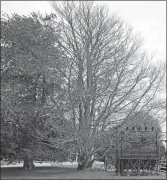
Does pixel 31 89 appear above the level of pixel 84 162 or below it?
above

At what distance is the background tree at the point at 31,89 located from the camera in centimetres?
2019

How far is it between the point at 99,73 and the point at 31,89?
17.8ft

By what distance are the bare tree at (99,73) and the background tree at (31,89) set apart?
1015 millimetres

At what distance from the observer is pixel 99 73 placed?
21047 millimetres

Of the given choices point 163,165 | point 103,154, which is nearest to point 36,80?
point 103,154

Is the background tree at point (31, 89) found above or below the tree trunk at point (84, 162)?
above

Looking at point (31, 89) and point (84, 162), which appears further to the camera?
point (31, 89)

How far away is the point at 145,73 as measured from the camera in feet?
69.7

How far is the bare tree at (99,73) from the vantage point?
65.8 ft

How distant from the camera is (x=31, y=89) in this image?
23.5 metres

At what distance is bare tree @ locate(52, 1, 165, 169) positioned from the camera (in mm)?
20047

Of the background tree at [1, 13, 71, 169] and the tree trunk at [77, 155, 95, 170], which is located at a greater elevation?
the background tree at [1, 13, 71, 169]

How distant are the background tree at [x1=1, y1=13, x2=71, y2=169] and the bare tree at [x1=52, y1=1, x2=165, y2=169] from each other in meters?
1.01

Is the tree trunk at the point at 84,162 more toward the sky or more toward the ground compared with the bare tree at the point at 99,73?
more toward the ground
